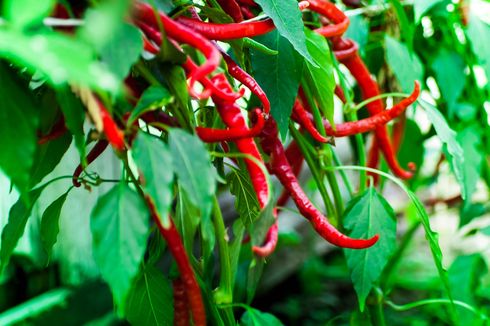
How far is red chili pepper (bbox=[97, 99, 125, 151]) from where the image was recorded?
1.40ft

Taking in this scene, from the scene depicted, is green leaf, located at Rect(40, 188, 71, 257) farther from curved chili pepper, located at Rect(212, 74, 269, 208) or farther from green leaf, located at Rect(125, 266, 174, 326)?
curved chili pepper, located at Rect(212, 74, 269, 208)

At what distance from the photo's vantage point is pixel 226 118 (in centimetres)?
56

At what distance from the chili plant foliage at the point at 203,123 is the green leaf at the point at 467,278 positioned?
0.70ft

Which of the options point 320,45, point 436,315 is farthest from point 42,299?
point 320,45

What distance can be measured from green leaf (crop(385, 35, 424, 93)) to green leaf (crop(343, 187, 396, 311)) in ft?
0.62

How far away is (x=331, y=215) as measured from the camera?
817 mm

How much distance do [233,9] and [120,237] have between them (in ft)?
0.96

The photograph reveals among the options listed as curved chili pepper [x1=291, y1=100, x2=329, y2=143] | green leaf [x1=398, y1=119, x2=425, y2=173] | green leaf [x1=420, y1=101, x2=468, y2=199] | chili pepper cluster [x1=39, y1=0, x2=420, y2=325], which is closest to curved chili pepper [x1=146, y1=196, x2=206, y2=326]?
chili pepper cluster [x1=39, y1=0, x2=420, y2=325]

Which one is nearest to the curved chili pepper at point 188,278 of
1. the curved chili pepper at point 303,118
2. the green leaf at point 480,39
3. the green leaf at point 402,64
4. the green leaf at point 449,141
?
the curved chili pepper at point 303,118

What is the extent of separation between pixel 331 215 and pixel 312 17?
0.88 ft

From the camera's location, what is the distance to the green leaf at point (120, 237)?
0.41m

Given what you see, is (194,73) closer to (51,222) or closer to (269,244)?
(269,244)

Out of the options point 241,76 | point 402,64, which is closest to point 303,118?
point 241,76

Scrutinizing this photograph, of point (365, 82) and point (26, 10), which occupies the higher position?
point (26, 10)
